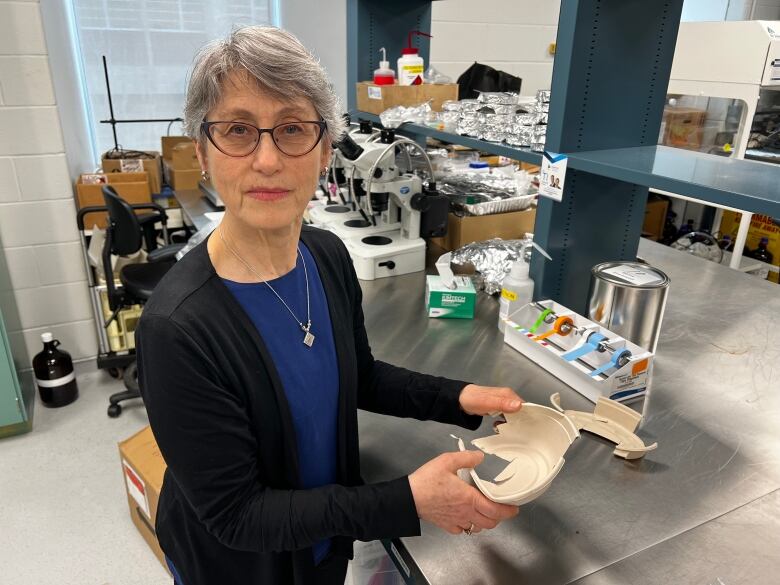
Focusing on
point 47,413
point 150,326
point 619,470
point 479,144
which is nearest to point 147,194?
point 47,413

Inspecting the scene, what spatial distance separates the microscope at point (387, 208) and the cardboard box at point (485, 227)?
3.3 inches

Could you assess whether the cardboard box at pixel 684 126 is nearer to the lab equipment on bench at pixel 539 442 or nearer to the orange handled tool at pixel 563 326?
the orange handled tool at pixel 563 326

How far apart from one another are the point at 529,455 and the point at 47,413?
2467 mm

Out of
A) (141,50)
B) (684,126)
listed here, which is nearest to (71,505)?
(141,50)

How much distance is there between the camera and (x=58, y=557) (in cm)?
195

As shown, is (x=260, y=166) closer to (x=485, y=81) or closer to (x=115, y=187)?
(x=115, y=187)

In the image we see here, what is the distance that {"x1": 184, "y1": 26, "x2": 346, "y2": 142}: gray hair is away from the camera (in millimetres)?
789

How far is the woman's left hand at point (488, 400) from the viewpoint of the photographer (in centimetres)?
102

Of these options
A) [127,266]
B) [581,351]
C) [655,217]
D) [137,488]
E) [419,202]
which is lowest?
[137,488]

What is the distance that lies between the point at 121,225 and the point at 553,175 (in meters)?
1.83

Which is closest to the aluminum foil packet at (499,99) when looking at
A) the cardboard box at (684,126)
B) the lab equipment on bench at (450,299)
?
the lab equipment on bench at (450,299)

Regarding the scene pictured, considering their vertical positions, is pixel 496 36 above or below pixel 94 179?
above

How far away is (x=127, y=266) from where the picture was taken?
267 centimetres

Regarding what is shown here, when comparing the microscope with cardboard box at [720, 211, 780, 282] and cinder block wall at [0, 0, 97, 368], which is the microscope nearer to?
cinder block wall at [0, 0, 97, 368]
